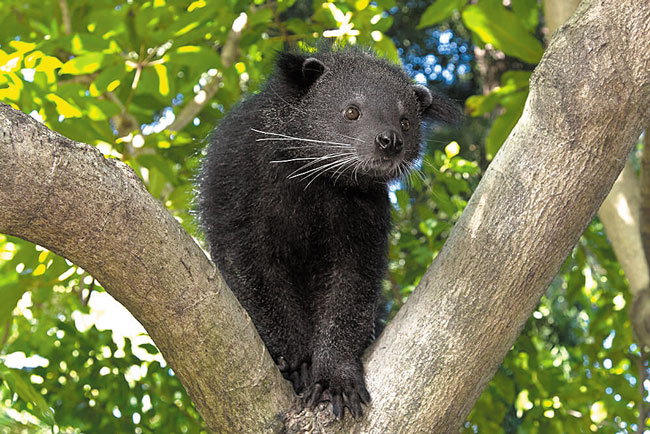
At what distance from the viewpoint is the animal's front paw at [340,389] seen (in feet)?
9.01

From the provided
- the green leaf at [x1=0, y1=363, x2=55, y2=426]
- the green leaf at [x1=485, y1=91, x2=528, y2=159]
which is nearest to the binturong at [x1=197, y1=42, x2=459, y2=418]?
the green leaf at [x1=485, y1=91, x2=528, y2=159]

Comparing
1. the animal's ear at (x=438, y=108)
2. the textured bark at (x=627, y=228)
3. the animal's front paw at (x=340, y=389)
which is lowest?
the textured bark at (x=627, y=228)

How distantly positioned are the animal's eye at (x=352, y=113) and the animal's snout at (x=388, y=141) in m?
0.22

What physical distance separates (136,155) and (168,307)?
5.27 feet

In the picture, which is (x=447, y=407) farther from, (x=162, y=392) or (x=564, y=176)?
(x=162, y=392)

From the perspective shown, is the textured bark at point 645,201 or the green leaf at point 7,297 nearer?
the green leaf at point 7,297

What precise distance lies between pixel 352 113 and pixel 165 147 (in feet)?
3.71

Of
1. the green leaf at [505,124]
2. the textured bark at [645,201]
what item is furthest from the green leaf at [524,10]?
the textured bark at [645,201]

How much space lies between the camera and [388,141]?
10.3ft

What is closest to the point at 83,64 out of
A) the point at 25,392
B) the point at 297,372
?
the point at 25,392

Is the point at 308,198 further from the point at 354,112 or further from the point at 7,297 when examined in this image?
the point at 7,297

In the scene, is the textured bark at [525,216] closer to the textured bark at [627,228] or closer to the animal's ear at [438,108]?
the animal's ear at [438,108]

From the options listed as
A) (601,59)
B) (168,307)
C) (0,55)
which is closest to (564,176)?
(601,59)

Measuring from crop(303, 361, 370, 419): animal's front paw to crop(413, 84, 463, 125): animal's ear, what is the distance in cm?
136
